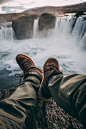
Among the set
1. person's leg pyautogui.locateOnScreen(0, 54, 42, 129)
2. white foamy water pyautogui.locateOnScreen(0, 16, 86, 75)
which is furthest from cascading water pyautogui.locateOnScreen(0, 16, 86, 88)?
person's leg pyautogui.locateOnScreen(0, 54, 42, 129)

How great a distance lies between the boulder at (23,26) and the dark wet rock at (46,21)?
0.72 m

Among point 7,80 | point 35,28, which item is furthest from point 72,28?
point 7,80

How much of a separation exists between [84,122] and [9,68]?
331 centimetres

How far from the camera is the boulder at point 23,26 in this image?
670 cm

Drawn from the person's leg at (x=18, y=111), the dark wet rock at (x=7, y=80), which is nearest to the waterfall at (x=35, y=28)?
the dark wet rock at (x=7, y=80)

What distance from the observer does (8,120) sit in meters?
0.66

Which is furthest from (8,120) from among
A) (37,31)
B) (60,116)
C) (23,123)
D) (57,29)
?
(37,31)

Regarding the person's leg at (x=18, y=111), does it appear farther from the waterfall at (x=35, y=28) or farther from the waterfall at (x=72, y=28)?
the waterfall at (x=35, y=28)

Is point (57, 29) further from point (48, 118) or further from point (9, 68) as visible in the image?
point (48, 118)

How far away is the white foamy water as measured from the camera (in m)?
3.54

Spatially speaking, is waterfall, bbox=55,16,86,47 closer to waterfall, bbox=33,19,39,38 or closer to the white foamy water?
the white foamy water

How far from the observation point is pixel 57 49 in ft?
16.6

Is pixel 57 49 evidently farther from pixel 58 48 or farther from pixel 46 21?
pixel 46 21

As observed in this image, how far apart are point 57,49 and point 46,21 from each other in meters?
3.13
